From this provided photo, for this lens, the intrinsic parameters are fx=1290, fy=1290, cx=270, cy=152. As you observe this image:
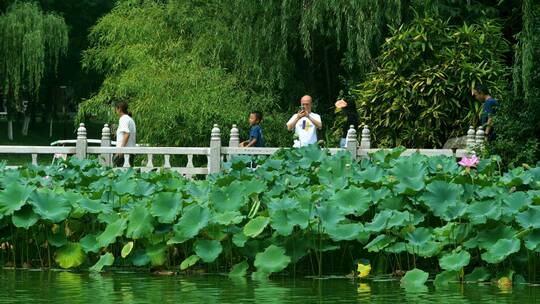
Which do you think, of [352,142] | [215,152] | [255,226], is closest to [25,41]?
[215,152]

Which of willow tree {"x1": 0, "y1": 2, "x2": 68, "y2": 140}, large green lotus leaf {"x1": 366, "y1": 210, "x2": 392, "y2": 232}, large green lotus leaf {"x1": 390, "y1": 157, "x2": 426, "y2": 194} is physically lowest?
large green lotus leaf {"x1": 366, "y1": 210, "x2": 392, "y2": 232}

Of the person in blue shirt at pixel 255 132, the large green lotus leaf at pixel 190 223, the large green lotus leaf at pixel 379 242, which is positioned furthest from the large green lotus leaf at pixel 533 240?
the person in blue shirt at pixel 255 132

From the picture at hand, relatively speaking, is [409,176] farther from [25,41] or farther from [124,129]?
[25,41]

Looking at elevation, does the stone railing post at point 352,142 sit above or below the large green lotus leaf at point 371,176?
above

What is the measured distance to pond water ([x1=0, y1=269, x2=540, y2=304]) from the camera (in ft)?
27.1

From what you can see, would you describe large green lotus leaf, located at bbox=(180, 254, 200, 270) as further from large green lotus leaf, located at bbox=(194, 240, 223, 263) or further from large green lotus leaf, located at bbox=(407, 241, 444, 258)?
large green lotus leaf, located at bbox=(407, 241, 444, 258)

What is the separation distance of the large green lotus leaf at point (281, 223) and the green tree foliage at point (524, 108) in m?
8.95

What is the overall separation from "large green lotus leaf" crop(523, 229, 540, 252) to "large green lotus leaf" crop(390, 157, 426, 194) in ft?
3.27

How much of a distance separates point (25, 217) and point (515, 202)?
3.59 meters

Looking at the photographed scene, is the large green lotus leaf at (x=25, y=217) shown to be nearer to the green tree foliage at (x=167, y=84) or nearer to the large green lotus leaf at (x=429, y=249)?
the large green lotus leaf at (x=429, y=249)

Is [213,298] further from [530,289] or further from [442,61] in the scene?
[442,61]

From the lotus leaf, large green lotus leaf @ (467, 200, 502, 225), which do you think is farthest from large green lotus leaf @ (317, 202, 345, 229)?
the lotus leaf

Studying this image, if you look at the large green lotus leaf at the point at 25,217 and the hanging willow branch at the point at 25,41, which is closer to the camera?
the large green lotus leaf at the point at 25,217

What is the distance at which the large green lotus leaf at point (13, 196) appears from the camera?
31.4 feet
